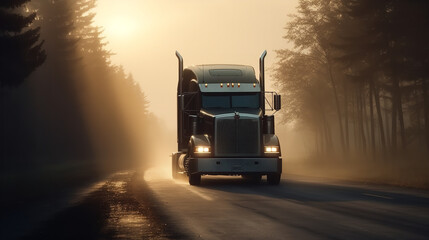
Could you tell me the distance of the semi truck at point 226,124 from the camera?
2668 centimetres

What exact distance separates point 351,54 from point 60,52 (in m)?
30.5

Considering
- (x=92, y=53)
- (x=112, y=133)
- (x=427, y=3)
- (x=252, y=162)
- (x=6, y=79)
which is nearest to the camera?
(x=252, y=162)

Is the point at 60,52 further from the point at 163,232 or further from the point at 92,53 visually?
the point at 163,232

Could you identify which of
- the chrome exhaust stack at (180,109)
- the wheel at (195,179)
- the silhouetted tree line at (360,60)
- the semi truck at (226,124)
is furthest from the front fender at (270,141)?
the silhouetted tree line at (360,60)

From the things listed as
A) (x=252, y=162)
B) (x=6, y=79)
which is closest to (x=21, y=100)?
(x=6, y=79)

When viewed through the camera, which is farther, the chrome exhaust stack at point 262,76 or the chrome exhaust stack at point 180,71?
the chrome exhaust stack at point 180,71

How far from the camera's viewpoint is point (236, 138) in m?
26.8

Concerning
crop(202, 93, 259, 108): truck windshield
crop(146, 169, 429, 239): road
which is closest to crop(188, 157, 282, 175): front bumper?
crop(146, 169, 429, 239): road

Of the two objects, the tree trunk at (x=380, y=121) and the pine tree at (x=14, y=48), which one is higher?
the pine tree at (x=14, y=48)

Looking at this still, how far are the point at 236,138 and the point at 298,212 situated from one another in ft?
34.4

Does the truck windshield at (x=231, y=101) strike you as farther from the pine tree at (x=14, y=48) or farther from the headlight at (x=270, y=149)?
the pine tree at (x=14, y=48)

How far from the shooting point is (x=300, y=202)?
1916 cm

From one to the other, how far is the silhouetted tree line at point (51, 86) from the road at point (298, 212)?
17.0m

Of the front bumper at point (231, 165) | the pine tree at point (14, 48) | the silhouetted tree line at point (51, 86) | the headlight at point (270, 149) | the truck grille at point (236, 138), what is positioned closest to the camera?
the front bumper at point (231, 165)
